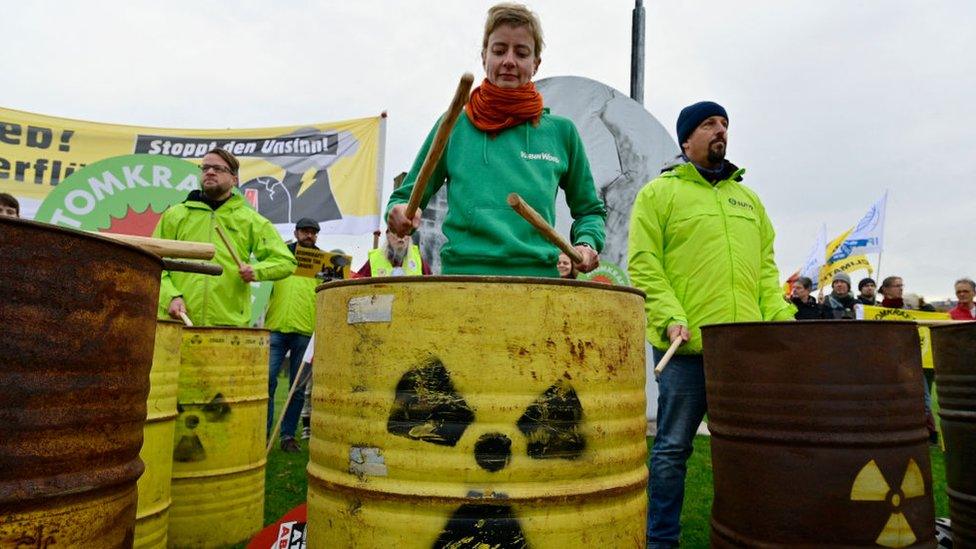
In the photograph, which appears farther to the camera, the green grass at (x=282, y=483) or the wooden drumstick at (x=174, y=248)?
the green grass at (x=282, y=483)

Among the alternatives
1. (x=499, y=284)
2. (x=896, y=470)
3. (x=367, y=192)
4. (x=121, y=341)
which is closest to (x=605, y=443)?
(x=499, y=284)

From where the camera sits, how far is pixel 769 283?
10.1 ft

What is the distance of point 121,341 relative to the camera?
121 cm

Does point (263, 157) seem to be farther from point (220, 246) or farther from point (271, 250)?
point (220, 246)

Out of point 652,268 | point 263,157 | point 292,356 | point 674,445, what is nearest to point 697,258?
point 652,268

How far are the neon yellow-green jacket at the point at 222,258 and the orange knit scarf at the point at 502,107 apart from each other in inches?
95.5

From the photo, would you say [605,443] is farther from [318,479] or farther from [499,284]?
[318,479]

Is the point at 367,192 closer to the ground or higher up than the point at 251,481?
higher up

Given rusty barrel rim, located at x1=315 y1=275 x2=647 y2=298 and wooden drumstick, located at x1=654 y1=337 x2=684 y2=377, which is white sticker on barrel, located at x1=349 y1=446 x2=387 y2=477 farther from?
wooden drumstick, located at x1=654 y1=337 x2=684 y2=377

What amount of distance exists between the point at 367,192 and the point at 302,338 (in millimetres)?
2418

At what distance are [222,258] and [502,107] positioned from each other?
264 cm

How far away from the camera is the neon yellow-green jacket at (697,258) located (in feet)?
9.32

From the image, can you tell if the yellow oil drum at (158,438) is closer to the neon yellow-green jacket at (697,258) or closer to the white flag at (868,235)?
the neon yellow-green jacket at (697,258)

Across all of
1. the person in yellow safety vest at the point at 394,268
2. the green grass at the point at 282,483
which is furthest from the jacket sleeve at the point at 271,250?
the green grass at the point at 282,483
